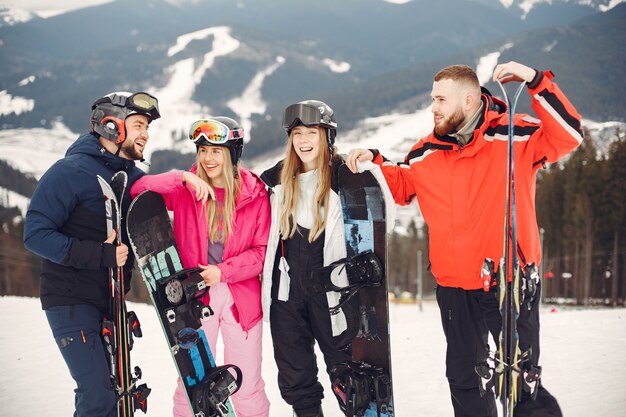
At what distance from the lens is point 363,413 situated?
3.65m

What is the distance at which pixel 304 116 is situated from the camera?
3.61 m

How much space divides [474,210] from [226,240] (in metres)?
1.66

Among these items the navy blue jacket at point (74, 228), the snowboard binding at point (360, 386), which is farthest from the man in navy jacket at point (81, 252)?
the snowboard binding at point (360, 386)

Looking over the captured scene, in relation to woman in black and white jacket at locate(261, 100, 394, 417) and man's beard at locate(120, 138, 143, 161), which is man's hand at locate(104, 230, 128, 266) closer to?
man's beard at locate(120, 138, 143, 161)

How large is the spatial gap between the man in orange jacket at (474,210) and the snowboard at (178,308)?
1538 mm

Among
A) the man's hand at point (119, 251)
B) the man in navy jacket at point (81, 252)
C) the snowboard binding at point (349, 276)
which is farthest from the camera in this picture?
the snowboard binding at point (349, 276)

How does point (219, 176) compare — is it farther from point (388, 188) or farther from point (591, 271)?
point (591, 271)

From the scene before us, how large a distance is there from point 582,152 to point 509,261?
40091mm

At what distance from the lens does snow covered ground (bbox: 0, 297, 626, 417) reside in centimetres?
504

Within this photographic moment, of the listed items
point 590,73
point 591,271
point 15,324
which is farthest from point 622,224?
point 590,73

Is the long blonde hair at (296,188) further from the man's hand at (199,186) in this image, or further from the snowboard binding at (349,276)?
the man's hand at (199,186)

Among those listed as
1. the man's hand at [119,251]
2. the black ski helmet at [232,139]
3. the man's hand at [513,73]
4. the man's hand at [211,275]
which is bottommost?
the man's hand at [211,275]

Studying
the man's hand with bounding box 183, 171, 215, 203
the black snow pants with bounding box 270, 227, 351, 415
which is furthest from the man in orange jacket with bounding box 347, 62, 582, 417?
the man's hand with bounding box 183, 171, 215, 203

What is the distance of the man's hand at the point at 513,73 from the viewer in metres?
2.86
